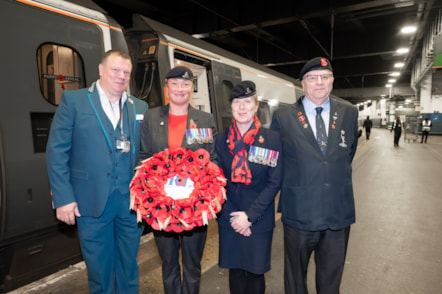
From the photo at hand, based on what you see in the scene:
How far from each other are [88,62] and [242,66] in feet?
14.5

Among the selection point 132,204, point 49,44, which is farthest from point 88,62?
point 132,204

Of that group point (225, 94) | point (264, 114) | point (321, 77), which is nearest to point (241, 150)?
point (321, 77)

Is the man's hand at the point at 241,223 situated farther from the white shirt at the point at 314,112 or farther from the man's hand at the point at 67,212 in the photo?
the man's hand at the point at 67,212

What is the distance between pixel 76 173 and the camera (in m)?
2.14

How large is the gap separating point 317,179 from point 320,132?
33cm

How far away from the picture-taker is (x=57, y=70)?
309cm

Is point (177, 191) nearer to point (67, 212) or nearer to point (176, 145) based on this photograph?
point (176, 145)

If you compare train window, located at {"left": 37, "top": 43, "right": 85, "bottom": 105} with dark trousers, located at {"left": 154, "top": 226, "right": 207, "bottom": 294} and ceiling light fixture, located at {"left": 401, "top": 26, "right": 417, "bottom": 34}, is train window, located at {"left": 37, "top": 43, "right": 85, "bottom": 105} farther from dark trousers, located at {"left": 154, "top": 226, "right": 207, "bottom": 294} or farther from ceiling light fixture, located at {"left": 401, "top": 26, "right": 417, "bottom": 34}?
ceiling light fixture, located at {"left": 401, "top": 26, "right": 417, "bottom": 34}

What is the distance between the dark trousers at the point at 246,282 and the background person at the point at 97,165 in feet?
2.74

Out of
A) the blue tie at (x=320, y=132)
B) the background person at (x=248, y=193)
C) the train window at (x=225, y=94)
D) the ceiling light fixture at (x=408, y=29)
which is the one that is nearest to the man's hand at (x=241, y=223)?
the background person at (x=248, y=193)

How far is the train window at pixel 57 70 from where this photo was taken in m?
2.87

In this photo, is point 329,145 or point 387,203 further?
point 387,203

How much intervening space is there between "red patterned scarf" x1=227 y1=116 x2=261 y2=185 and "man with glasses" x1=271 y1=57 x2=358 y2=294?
0.24m

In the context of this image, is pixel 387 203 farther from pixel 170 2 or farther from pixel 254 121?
pixel 170 2
